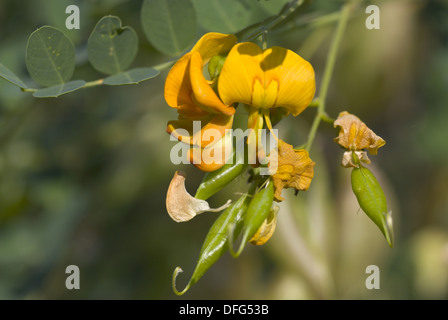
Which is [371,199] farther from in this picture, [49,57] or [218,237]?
[49,57]

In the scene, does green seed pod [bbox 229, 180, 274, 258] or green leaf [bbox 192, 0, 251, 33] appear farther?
green leaf [bbox 192, 0, 251, 33]

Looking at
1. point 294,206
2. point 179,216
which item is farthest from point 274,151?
point 294,206

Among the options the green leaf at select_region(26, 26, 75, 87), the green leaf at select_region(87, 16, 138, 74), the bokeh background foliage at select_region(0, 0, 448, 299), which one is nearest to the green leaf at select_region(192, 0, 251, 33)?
the bokeh background foliage at select_region(0, 0, 448, 299)

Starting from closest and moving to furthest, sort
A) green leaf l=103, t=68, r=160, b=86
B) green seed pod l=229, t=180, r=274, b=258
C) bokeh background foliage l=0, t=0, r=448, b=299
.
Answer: green seed pod l=229, t=180, r=274, b=258 < green leaf l=103, t=68, r=160, b=86 < bokeh background foliage l=0, t=0, r=448, b=299

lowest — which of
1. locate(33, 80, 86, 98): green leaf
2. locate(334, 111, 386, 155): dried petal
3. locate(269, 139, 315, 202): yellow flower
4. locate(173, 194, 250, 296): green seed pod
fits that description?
locate(173, 194, 250, 296): green seed pod

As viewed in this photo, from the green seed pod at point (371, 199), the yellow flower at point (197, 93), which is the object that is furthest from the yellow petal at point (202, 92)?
the green seed pod at point (371, 199)

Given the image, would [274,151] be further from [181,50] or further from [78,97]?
[78,97]

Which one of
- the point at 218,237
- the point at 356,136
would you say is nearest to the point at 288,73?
the point at 356,136

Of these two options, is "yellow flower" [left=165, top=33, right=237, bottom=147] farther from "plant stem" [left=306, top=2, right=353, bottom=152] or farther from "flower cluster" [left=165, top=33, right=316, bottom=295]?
"plant stem" [left=306, top=2, right=353, bottom=152]
